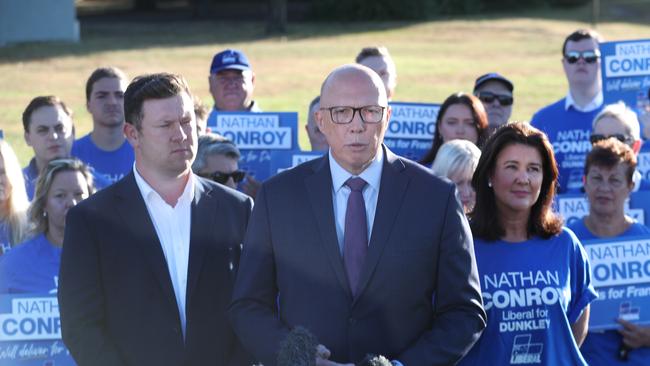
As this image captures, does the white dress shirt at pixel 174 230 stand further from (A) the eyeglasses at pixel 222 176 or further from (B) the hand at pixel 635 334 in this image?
(B) the hand at pixel 635 334

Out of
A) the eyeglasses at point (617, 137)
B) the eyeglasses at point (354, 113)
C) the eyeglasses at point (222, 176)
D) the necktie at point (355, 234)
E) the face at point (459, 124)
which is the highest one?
the face at point (459, 124)

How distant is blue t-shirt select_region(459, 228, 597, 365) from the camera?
17.5 feet

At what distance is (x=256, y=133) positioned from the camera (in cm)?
950

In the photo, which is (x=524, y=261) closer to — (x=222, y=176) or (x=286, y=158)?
(x=222, y=176)

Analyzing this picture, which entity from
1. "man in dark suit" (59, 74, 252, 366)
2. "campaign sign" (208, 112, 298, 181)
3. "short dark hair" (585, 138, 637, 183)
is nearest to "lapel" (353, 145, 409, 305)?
"man in dark suit" (59, 74, 252, 366)

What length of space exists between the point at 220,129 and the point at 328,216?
5.01 meters

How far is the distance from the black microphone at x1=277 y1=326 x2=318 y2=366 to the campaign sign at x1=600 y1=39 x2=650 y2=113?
652 centimetres

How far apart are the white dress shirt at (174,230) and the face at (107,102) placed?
415 cm

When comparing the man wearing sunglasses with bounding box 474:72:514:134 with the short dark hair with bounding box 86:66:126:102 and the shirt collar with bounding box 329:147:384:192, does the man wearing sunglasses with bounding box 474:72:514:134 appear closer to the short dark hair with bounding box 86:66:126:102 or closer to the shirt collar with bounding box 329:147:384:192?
the short dark hair with bounding box 86:66:126:102

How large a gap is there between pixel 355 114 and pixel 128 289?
4.20ft

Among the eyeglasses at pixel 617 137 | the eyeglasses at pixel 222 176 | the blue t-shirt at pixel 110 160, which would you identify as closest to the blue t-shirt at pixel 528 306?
the eyeglasses at pixel 222 176

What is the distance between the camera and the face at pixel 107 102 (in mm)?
9109

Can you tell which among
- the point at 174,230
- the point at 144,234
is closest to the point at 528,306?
the point at 174,230

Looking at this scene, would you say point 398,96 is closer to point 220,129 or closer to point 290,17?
point 220,129
